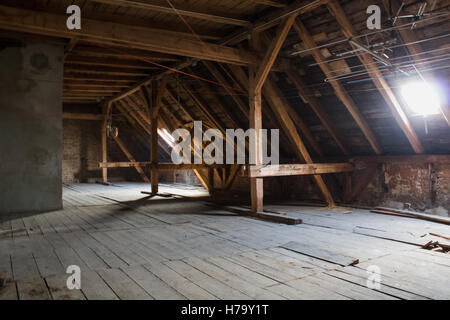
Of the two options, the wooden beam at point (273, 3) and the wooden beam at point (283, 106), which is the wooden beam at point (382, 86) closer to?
the wooden beam at point (273, 3)

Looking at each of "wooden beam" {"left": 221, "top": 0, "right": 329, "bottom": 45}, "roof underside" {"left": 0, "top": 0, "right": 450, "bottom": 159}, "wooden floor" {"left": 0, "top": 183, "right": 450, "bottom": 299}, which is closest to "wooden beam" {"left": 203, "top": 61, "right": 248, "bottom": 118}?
"roof underside" {"left": 0, "top": 0, "right": 450, "bottom": 159}

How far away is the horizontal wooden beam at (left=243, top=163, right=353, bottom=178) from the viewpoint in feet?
18.8

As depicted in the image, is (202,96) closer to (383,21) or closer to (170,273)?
(383,21)

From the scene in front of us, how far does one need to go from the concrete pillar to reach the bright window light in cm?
586

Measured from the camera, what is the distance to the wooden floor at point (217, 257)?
2584 millimetres

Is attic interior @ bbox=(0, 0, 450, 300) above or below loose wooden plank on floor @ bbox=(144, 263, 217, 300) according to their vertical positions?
above

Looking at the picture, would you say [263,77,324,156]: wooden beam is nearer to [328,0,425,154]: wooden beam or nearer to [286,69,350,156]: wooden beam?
[286,69,350,156]: wooden beam

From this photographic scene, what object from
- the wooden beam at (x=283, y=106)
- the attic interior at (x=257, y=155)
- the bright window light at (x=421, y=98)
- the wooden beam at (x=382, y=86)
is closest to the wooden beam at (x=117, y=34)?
the attic interior at (x=257, y=155)

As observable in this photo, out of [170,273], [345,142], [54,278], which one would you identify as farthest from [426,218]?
[54,278]

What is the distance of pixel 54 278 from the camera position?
2818 millimetres

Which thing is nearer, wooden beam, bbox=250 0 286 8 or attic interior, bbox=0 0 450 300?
attic interior, bbox=0 0 450 300

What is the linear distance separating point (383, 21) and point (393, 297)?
150 inches

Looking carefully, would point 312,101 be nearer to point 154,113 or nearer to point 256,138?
point 256,138

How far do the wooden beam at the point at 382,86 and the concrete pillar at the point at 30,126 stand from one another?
4.78 m
